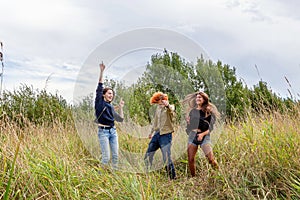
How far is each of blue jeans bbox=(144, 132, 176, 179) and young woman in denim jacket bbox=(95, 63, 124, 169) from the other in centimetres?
57

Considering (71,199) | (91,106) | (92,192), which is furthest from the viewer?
(91,106)

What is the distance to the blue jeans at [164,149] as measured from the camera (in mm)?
5059

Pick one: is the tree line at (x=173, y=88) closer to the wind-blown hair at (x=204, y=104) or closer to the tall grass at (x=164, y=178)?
the wind-blown hair at (x=204, y=104)

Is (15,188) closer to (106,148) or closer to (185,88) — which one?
(106,148)

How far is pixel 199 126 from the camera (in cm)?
489

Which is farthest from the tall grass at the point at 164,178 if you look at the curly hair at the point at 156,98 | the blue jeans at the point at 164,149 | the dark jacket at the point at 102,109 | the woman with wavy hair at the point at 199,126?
the curly hair at the point at 156,98

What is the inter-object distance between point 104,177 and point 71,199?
0.62 meters

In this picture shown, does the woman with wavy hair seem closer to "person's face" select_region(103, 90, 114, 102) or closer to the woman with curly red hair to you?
the woman with curly red hair

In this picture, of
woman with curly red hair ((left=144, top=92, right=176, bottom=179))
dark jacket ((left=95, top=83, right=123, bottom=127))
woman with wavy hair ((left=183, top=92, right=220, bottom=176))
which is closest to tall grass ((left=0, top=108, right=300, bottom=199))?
woman with wavy hair ((left=183, top=92, right=220, bottom=176))

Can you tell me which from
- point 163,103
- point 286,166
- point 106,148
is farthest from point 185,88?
point 286,166

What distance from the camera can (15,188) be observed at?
3273mm

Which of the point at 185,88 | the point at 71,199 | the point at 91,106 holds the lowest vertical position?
the point at 71,199

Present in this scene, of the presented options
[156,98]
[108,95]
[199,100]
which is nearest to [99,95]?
[108,95]

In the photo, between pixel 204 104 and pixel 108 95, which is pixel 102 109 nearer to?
pixel 108 95
